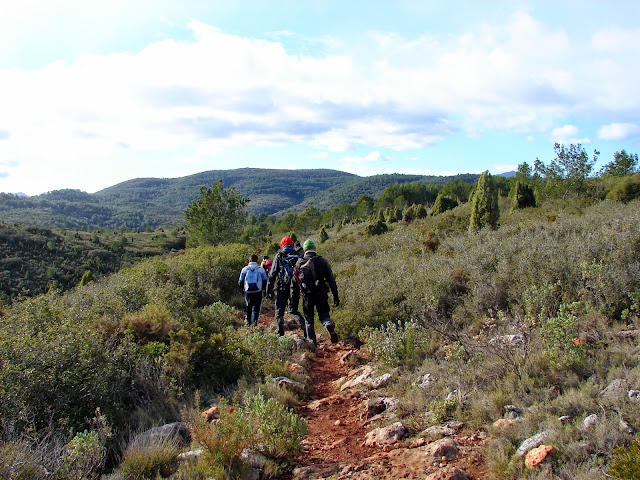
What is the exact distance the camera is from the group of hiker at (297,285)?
258 inches

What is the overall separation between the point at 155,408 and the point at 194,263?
7812 millimetres

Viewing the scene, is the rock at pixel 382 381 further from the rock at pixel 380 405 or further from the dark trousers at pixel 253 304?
the dark trousers at pixel 253 304

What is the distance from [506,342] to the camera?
163 inches

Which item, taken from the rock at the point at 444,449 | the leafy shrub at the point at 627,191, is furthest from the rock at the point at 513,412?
the leafy shrub at the point at 627,191

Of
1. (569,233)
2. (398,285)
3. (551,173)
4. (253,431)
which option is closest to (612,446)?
(253,431)

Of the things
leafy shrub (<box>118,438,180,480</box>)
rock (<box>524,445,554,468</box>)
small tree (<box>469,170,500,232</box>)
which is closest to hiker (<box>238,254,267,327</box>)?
leafy shrub (<box>118,438,180,480</box>)

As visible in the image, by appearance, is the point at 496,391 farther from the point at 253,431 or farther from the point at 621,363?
the point at 253,431

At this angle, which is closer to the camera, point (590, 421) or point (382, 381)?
point (590, 421)

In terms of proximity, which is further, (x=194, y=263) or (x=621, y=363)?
(x=194, y=263)

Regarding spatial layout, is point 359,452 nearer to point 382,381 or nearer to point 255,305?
point 382,381

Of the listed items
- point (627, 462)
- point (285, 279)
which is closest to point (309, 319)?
point (285, 279)

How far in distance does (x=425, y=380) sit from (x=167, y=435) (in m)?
2.69

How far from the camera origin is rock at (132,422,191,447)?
3399 mm

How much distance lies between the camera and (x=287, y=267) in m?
Answer: 7.27
